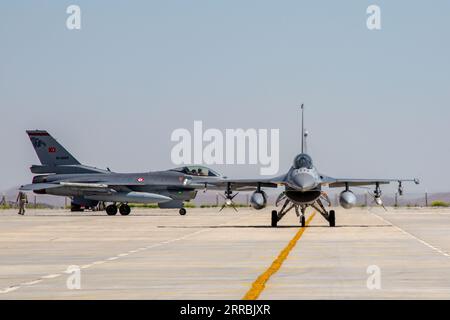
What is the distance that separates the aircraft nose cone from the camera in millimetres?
40000

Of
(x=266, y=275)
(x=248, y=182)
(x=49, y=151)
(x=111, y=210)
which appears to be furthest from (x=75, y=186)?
(x=266, y=275)

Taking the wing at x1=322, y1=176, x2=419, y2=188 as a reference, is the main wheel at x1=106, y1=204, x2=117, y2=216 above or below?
below

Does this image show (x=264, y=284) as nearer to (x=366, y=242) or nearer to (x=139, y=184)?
(x=366, y=242)

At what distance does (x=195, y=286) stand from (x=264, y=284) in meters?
1.10

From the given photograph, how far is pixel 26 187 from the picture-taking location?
71.4 m

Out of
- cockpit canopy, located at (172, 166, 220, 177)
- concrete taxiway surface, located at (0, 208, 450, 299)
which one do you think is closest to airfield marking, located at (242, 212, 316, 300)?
concrete taxiway surface, located at (0, 208, 450, 299)

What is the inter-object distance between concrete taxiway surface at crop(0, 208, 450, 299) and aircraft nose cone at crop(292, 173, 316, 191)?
11.5 feet

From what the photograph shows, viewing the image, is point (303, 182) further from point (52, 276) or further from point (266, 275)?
point (52, 276)

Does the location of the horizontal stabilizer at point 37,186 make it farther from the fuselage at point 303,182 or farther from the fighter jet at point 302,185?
the fuselage at point 303,182

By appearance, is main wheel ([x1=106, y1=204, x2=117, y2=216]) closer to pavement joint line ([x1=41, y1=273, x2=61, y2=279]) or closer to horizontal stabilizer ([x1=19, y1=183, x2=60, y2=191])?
horizontal stabilizer ([x1=19, y1=183, x2=60, y2=191])

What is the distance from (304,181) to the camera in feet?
132

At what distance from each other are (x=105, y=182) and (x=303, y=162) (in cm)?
3024

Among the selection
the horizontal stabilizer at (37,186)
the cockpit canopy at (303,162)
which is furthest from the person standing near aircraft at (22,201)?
the cockpit canopy at (303,162)
